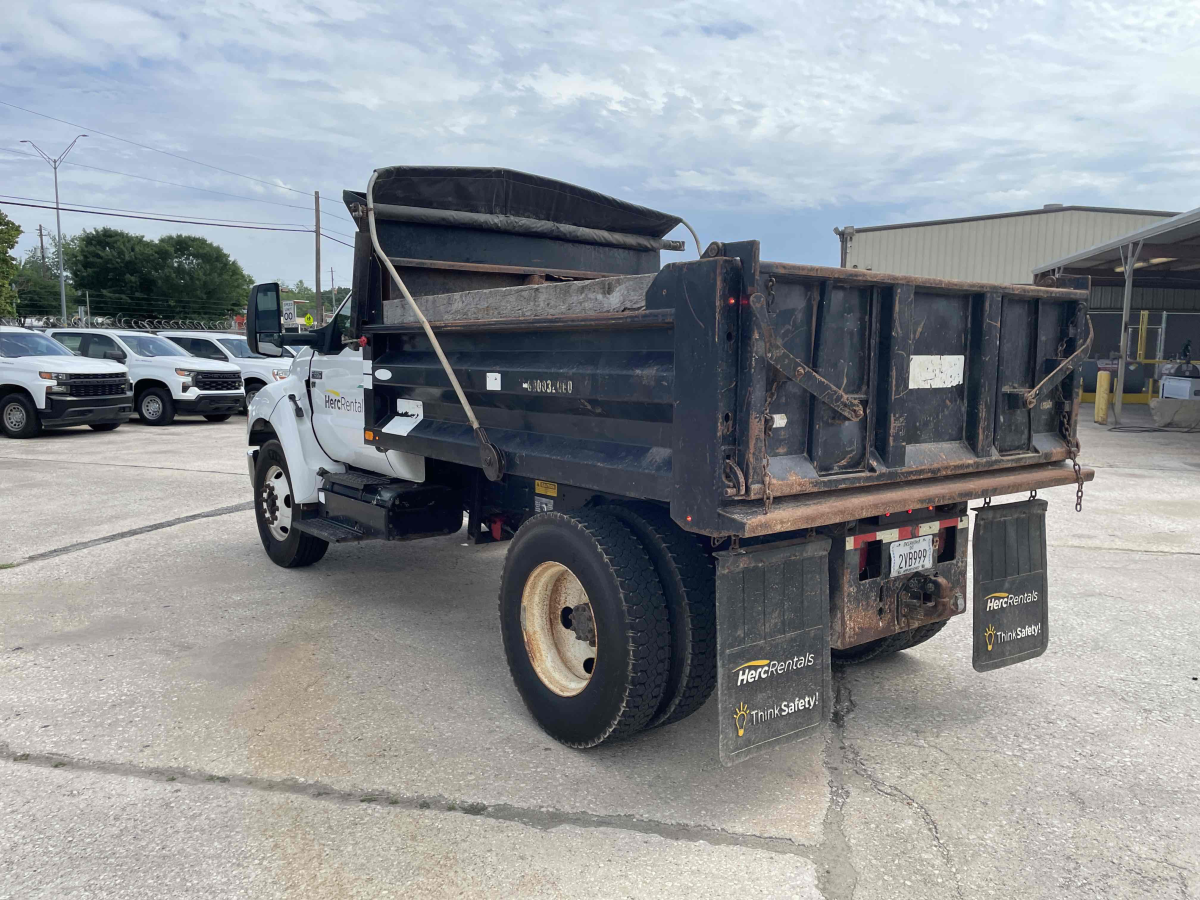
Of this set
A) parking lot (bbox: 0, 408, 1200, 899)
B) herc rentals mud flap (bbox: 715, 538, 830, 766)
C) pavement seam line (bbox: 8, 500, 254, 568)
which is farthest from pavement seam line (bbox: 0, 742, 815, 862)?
pavement seam line (bbox: 8, 500, 254, 568)

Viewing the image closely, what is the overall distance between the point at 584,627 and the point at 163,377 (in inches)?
641

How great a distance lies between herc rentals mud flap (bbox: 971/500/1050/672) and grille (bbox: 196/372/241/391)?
1665 cm

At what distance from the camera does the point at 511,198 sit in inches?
211

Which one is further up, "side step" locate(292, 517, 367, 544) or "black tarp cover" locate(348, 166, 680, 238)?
"black tarp cover" locate(348, 166, 680, 238)

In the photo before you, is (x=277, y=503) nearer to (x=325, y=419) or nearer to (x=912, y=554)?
(x=325, y=419)

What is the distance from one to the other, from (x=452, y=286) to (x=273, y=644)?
2242 mm

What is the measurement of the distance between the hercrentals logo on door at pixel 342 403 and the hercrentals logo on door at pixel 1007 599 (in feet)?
11.6

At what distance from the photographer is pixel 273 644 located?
4941 millimetres

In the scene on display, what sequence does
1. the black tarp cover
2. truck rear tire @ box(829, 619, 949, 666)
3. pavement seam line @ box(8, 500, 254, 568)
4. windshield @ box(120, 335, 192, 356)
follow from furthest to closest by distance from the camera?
windshield @ box(120, 335, 192, 356), pavement seam line @ box(8, 500, 254, 568), the black tarp cover, truck rear tire @ box(829, 619, 949, 666)

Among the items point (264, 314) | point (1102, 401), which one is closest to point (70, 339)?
point (264, 314)

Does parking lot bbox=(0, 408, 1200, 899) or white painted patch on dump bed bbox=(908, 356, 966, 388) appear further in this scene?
white painted patch on dump bed bbox=(908, 356, 966, 388)

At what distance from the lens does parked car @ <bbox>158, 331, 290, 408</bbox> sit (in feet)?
61.8

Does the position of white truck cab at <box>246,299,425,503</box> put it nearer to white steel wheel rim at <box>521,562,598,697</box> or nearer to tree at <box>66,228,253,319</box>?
white steel wheel rim at <box>521,562,598,697</box>

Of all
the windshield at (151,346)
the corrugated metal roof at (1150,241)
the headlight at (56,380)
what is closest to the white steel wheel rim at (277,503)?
the headlight at (56,380)
